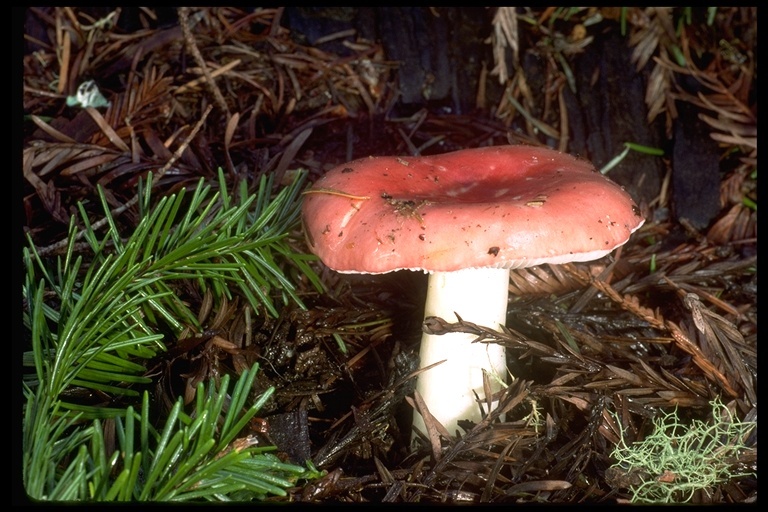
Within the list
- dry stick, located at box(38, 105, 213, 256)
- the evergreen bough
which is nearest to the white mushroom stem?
the evergreen bough

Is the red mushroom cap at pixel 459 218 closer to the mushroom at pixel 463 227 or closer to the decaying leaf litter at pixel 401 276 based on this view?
the mushroom at pixel 463 227

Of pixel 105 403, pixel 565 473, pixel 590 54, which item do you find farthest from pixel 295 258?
pixel 590 54

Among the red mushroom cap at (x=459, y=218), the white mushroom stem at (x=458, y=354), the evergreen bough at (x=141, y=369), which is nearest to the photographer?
the evergreen bough at (x=141, y=369)

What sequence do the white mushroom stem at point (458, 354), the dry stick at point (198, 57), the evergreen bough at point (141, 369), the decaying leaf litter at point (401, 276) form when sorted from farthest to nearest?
the dry stick at point (198, 57)
the white mushroom stem at point (458, 354)
the decaying leaf litter at point (401, 276)
the evergreen bough at point (141, 369)

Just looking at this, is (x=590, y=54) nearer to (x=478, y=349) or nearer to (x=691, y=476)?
(x=478, y=349)

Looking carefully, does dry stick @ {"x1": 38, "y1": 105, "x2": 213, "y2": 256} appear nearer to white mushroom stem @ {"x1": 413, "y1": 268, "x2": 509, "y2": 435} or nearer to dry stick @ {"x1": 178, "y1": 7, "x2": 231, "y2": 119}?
dry stick @ {"x1": 178, "y1": 7, "x2": 231, "y2": 119}

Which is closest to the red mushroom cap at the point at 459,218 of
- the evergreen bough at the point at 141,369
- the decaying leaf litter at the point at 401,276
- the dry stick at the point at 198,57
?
the evergreen bough at the point at 141,369
